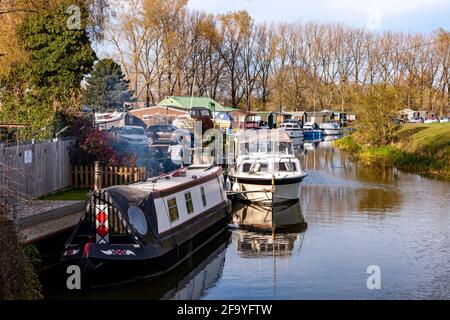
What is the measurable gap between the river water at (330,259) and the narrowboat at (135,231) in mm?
597

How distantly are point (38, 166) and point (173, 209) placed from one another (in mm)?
6629

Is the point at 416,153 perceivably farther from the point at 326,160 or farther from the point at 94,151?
the point at 94,151

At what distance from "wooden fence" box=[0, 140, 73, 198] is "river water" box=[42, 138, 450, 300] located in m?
5.59

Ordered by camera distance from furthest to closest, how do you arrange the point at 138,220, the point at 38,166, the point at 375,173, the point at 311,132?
1. the point at 311,132
2. the point at 375,173
3. the point at 38,166
4. the point at 138,220

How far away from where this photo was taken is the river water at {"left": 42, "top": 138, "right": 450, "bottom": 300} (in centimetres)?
1630

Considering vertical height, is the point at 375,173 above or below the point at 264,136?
below

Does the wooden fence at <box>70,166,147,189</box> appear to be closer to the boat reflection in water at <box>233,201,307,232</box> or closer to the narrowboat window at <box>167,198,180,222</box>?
the boat reflection in water at <box>233,201,307,232</box>

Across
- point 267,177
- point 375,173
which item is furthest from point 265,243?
point 375,173

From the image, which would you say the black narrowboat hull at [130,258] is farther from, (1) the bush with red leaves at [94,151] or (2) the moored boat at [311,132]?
(2) the moored boat at [311,132]

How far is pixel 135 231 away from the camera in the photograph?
16.2 metres
